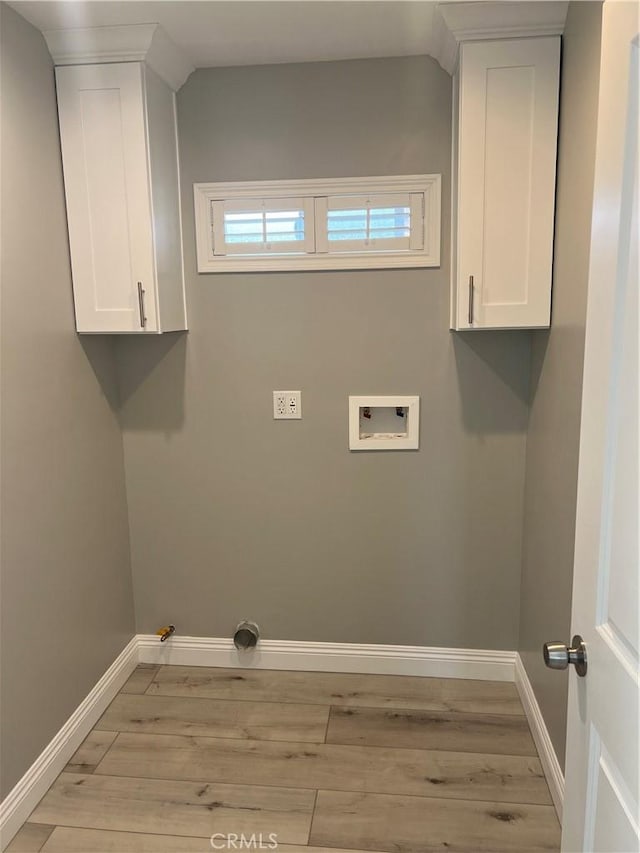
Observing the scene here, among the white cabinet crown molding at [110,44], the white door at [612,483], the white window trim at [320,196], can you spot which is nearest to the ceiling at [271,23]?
the white cabinet crown molding at [110,44]

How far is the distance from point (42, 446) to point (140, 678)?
1.23 m

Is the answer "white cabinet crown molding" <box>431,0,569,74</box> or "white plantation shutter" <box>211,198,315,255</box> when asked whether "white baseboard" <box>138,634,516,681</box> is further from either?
"white cabinet crown molding" <box>431,0,569,74</box>

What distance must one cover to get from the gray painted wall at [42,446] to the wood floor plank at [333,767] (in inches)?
13.7

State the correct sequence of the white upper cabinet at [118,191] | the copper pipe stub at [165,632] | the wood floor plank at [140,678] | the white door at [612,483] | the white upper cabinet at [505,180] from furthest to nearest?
the copper pipe stub at [165,632] → the wood floor plank at [140,678] → the white upper cabinet at [118,191] → the white upper cabinet at [505,180] → the white door at [612,483]

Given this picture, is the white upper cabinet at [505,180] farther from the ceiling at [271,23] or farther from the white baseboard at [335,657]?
the white baseboard at [335,657]

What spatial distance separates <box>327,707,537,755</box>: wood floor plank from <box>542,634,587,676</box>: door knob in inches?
52.5

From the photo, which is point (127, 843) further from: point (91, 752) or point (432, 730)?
point (432, 730)

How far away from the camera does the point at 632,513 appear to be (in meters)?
0.92

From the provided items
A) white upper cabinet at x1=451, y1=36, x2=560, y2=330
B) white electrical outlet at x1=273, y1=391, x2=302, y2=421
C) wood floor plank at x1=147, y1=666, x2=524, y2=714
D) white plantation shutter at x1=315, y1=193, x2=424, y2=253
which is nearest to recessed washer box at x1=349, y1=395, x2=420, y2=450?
white electrical outlet at x1=273, y1=391, x2=302, y2=421

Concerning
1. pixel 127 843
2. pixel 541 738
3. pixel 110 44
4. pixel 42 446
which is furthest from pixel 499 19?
pixel 127 843

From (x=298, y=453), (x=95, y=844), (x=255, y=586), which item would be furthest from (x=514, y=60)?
(x=95, y=844)

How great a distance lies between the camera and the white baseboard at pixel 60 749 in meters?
1.91

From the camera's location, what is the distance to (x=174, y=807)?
202cm

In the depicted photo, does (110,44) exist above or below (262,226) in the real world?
above
